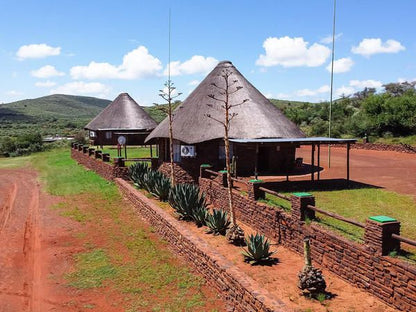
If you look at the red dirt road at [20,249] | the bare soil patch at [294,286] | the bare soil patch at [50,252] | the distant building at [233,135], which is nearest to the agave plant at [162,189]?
the bare soil patch at [50,252]

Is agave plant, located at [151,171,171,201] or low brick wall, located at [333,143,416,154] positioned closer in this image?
agave plant, located at [151,171,171,201]

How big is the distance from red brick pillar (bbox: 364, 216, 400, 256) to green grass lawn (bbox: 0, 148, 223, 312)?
3509 mm

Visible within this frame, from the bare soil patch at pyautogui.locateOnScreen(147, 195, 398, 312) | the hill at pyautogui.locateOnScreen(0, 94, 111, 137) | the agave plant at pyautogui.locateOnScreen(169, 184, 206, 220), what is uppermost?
the hill at pyautogui.locateOnScreen(0, 94, 111, 137)

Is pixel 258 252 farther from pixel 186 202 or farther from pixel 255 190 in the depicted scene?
pixel 186 202

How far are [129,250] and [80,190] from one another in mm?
10454

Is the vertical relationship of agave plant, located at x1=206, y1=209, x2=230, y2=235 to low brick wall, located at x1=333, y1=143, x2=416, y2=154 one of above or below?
below

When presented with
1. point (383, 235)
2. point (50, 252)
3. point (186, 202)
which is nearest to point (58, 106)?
point (50, 252)

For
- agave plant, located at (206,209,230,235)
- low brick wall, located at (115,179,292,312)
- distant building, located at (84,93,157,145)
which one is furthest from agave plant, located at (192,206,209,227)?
distant building, located at (84,93,157,145)

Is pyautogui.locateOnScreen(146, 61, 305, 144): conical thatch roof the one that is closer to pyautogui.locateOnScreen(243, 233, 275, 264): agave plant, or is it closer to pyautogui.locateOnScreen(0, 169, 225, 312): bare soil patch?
pyautogui.locateOnScreen(0, 169, 225, 312): bare soil patch

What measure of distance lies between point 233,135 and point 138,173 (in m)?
5.38

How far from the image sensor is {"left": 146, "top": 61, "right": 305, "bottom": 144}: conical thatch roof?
1928 cm

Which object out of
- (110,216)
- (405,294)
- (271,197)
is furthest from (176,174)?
(405,294)

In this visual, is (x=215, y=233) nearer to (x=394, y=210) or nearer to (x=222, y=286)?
(x=222, y=286)

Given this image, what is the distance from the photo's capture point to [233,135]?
19.1 metres
